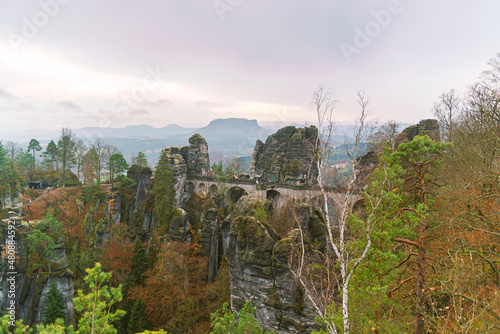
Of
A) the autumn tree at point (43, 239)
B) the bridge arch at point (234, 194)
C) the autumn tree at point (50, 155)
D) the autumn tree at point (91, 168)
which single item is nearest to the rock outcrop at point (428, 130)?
the bridge arch at point (234, 194)

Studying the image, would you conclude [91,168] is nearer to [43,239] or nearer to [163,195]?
[163,195]

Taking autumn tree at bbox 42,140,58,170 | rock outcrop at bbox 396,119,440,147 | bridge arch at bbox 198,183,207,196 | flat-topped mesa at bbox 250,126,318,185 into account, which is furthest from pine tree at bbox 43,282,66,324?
rock outcrop at bbox 396,119,440,147

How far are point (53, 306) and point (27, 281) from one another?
2.96m

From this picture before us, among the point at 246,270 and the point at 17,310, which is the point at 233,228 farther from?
the point at 17,310

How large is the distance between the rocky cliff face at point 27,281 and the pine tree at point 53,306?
18.1 inches

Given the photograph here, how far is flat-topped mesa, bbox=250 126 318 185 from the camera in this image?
37406mm

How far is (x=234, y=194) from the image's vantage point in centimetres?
4009

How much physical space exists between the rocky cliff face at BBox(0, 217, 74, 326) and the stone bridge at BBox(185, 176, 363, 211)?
20858mm

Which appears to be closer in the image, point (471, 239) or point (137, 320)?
point (471, 239)

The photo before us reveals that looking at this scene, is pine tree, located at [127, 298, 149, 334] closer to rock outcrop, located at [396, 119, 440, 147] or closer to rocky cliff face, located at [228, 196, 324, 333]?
rocky cliff face, located at [228, 196, 324, 333]

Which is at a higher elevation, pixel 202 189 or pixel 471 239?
pixel 471 239

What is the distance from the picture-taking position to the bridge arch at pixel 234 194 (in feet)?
129

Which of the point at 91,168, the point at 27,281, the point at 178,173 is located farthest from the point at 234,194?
the point at 27,281

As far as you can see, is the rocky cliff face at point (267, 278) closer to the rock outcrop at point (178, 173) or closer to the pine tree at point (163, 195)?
the pine tree at point (163, 195)
